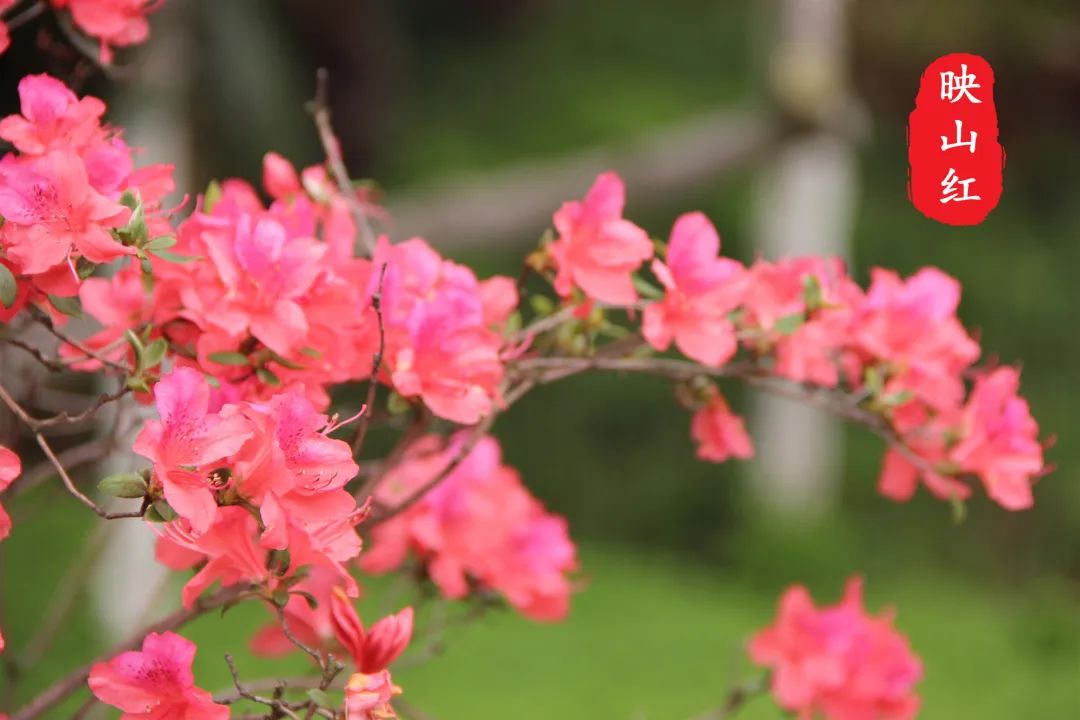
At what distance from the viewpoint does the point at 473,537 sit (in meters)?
0.92

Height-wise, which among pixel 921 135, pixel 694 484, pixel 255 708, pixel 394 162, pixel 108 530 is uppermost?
pixel 921 135

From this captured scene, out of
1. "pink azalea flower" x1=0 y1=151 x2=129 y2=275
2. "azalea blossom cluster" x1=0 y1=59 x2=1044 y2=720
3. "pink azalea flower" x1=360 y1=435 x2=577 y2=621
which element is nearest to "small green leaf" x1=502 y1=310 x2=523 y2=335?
"azalea blossom cluster" x1=0 y1=59 x2=1044 y2=720

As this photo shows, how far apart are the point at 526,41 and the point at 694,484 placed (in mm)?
2393

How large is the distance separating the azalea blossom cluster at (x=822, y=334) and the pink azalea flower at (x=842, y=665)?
0.64 ft

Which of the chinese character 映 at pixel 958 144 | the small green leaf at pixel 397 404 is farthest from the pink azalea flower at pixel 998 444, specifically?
the chinese character 映 at pixel 958 144

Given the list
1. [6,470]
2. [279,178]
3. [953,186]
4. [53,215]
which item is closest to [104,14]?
[279,178]

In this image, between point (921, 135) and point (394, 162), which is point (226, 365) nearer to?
point (921, 135)

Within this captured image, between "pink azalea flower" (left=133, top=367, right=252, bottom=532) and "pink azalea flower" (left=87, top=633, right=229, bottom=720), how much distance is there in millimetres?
69

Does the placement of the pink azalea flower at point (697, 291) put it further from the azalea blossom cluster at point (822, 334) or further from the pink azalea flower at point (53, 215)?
the pink azalea flower at point (53, 215)

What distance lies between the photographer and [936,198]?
1.29 m

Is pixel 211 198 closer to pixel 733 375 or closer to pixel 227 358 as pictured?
pixel 227 358

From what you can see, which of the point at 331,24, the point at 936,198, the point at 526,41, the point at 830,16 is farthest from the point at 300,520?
the point at 526,41

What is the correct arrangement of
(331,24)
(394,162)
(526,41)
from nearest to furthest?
(331,24)
(394,162)
(526,41)

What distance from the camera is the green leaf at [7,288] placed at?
2.01 feet
